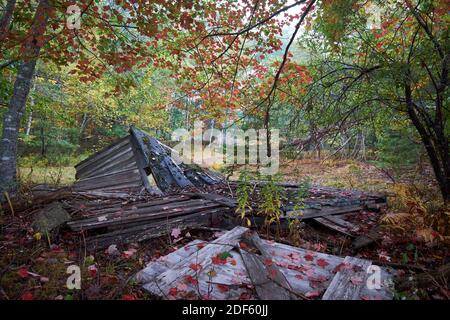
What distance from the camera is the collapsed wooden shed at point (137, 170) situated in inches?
272

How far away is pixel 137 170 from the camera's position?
23.2 ft

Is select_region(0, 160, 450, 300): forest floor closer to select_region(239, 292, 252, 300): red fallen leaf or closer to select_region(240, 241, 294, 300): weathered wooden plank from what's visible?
select_region(239, 292, 252, 300): red fallen leaf

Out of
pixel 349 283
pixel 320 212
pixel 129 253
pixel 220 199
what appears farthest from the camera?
pixel 220 199

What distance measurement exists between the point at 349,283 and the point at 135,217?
327cm

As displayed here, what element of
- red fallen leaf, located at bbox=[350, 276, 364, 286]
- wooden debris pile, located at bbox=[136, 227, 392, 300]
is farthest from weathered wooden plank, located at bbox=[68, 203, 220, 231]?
red fallen leaf, located at bbox=[350, 276, 364, 286]

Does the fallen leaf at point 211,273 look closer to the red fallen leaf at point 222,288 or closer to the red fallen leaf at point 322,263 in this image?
the red fallen leaf at point 222,288

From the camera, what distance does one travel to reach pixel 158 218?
175 inches

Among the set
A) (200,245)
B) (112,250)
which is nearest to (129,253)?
(112,250)

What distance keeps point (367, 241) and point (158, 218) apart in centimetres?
360

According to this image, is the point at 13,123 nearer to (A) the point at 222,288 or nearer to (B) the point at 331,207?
(A) the point at 222,288

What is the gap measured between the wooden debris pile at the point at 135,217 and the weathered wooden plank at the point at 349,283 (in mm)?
2501

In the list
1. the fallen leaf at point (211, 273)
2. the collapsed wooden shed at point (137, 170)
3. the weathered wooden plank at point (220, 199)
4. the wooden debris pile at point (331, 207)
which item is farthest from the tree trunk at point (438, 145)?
the collapsed wooden shed at point (137, 170)

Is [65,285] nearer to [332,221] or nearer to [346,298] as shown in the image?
[346,298]

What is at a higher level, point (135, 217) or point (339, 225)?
point (135, 217)
